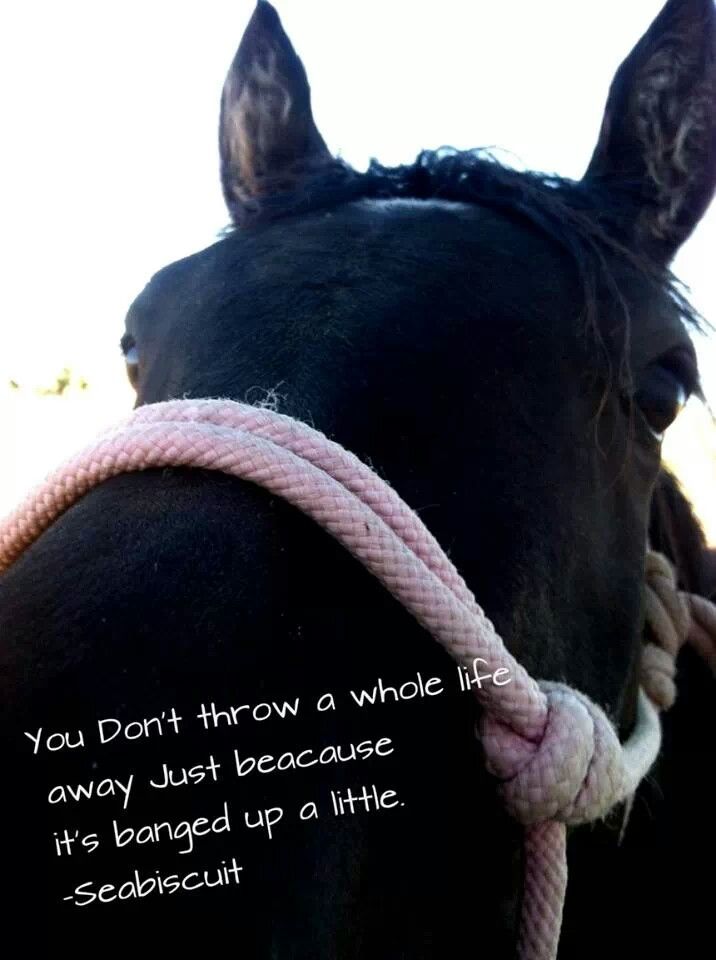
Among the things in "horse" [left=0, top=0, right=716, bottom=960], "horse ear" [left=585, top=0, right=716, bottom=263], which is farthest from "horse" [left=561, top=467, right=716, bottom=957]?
"horse ear" [left=585, top=0, right=716, bottom=263]

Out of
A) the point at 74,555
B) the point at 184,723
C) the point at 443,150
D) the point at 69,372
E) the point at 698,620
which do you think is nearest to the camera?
the point at 184,723

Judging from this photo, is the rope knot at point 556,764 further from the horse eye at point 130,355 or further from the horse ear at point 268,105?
the horse ear at point 268,105

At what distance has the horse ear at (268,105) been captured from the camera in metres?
2.31

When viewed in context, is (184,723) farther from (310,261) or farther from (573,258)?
(573,258)

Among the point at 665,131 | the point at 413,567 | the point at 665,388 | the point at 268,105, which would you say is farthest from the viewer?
the point at 268,105

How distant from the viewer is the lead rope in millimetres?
1095

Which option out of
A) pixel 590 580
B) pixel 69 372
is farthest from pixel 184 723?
pixel 69 372

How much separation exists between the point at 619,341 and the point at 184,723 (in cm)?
106

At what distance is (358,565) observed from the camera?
1.13 metres

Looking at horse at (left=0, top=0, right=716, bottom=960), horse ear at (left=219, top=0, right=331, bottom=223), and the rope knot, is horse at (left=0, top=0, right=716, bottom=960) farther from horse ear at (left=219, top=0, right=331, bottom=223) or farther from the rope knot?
horse ear at (left=219, top=0, right=331, bottom=223)

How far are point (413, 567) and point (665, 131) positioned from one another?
1379 millimetres

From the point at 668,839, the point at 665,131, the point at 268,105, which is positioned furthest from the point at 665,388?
the point at 268,105

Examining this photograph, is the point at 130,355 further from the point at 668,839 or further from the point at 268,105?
the point at 668,839

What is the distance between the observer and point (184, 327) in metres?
1.58
